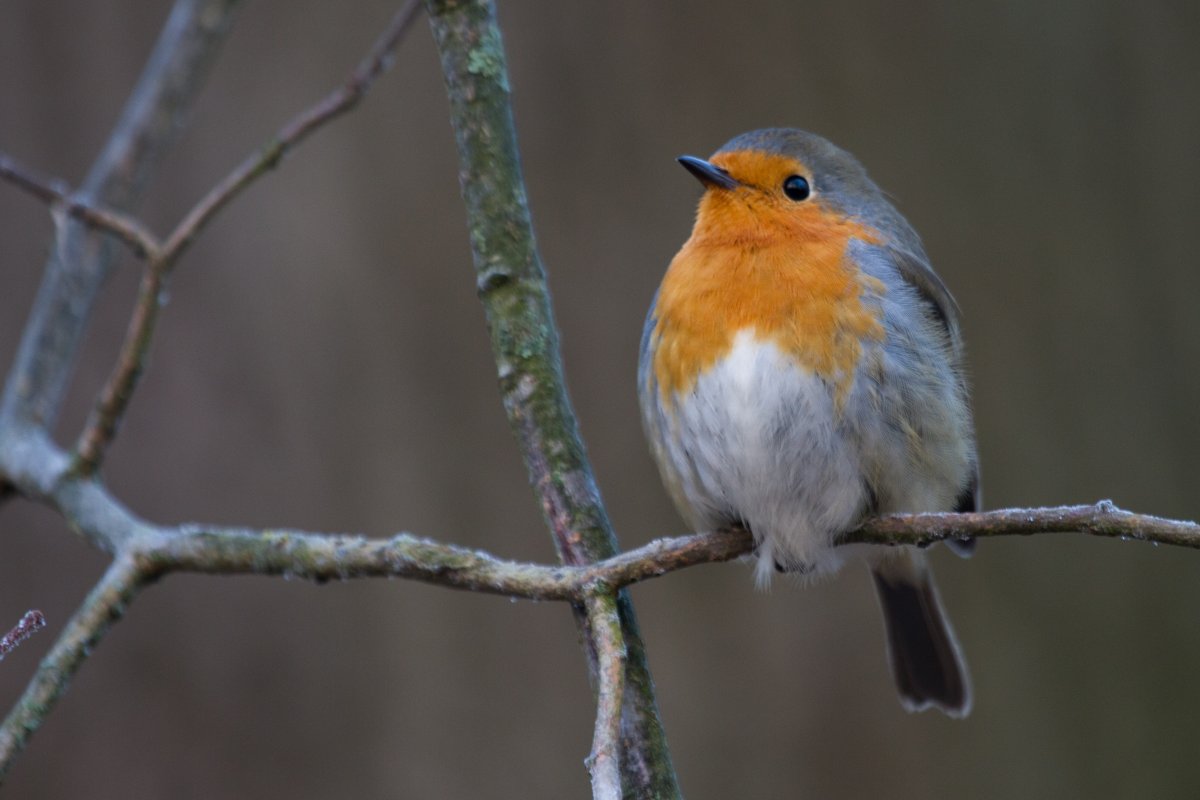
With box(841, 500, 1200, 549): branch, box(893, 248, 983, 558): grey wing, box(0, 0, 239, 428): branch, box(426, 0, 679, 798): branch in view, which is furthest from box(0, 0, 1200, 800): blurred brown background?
box(841, 500, 1200, 549): branch

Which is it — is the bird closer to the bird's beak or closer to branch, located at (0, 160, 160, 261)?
the bird's beak

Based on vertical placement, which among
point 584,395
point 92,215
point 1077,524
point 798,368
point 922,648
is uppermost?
point 584,395

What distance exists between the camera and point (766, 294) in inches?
84.3

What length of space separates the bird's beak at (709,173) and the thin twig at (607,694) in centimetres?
110

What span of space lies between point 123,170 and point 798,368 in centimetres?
141

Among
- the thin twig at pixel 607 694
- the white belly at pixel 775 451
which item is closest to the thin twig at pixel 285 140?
the white belly at pixel 775 451

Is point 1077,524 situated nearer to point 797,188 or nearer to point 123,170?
point 797,188

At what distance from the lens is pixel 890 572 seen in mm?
2973

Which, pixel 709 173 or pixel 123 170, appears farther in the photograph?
pixel 123 170

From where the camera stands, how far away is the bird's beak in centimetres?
232

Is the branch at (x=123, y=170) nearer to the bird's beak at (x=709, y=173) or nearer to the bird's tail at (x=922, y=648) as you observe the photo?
the bird's beak at (x=709, y=173)

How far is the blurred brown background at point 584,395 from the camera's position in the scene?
3242 mm

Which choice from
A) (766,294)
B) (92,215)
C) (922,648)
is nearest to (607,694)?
(766,294)

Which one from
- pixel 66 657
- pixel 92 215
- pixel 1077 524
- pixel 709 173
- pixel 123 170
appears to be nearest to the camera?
pixel 1077 524
